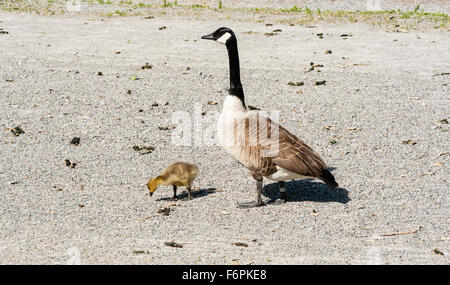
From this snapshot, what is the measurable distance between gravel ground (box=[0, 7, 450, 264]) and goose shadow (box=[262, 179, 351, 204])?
0.08 feet

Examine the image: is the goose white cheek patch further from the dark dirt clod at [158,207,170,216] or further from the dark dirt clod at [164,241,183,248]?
the dark dirt clod at [164,241,183,248]

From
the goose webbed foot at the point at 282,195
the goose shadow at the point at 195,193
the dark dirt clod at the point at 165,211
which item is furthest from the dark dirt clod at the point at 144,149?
the goose webbed foot at the point at 282,195

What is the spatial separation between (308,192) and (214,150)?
6.20 ft

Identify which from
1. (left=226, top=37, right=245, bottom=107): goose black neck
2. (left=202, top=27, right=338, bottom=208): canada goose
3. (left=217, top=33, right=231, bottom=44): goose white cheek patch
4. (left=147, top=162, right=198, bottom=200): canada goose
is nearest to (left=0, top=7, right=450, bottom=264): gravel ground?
(left=147, top=162, right=198, bottom=200): canada goose

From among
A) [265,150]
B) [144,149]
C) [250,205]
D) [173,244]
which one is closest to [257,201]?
[250,205]

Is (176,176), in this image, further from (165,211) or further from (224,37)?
(224,37)

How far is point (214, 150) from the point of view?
8.81 m

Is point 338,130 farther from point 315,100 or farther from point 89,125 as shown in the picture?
point 89,125

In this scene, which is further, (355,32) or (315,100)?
(355,32)

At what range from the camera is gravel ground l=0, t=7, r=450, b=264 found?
597 cm
